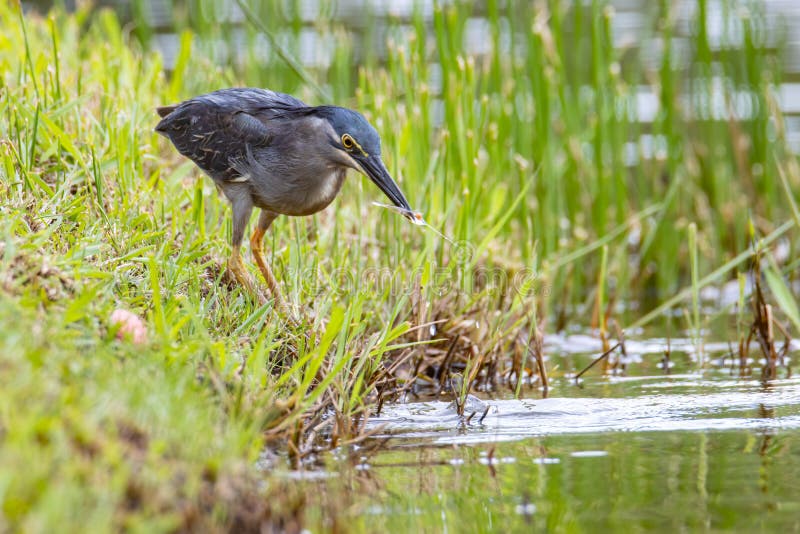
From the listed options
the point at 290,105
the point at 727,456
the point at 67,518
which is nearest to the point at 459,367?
the point at 290,105

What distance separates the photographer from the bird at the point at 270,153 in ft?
15.9

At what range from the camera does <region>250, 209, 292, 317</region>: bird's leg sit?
4.80 m

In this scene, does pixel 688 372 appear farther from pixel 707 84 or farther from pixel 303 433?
pixel 707 84

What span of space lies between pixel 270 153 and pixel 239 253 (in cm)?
48

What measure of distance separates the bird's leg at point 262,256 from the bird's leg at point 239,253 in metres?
0.08

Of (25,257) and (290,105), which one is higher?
(290,105)

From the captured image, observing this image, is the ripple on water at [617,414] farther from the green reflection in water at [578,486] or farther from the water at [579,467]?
the green reflection in water at [578,486]

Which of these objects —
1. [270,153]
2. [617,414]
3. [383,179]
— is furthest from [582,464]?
[270,153]

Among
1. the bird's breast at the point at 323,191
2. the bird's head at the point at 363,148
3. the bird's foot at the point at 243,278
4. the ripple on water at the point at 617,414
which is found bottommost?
the ripple on water at the point at 617,414

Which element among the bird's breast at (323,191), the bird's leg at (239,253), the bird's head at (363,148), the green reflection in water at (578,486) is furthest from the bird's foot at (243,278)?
the green reflection in water at (578,486)

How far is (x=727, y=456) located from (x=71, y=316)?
2.32 m

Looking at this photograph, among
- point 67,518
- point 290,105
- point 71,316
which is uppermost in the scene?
point 290,105

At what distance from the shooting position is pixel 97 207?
489 cm

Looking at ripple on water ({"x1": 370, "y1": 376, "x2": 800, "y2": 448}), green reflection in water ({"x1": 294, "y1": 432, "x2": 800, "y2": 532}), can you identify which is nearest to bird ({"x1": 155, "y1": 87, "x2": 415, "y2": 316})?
ripple on water ({"x1": 370, "y1": 376, "x2": 800, "y2": 448})
